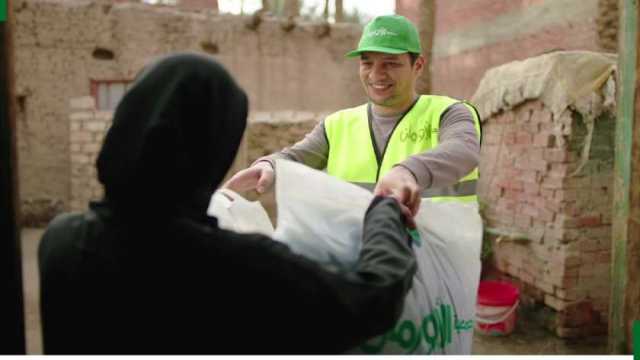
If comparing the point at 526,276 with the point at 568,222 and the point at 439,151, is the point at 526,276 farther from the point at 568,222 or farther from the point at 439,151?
the point at 439,151

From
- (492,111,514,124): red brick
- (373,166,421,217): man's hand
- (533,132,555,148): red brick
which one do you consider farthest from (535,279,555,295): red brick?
(373,166,421,217): man's hand

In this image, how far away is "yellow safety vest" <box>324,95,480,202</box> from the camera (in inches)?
75.5

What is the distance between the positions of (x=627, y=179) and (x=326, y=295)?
2.10 metres

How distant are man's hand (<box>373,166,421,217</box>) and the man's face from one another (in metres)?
0.65

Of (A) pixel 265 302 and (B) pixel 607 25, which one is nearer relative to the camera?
(A) pixel 265 302

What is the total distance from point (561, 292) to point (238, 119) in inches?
147

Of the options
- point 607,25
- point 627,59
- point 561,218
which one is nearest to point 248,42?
point 607,25

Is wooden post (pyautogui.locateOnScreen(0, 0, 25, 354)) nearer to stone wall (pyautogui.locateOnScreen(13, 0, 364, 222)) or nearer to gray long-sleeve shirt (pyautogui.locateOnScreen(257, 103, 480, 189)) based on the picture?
gray long-sleeve shirt (pyautogui.locateOnScreen(257, 103, 480, 189))

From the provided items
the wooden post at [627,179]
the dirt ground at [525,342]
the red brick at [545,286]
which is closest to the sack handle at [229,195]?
the wooden post at [627,179]

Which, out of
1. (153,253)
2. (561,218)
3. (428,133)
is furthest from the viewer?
(561,218)

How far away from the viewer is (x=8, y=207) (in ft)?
3.73

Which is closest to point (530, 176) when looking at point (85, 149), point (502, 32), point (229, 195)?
point (229, 195)

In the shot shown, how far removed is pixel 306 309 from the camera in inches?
39.9

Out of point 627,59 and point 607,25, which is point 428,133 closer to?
point 627,59
